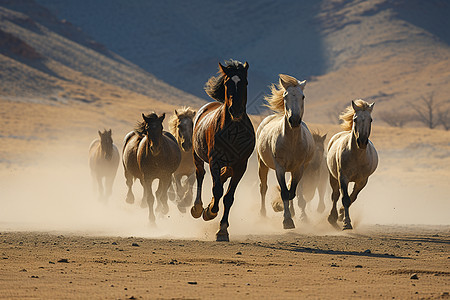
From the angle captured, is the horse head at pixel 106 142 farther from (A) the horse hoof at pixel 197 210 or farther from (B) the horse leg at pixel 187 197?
(A) the horse hoof at pixel 197 210

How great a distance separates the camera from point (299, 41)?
12975cm

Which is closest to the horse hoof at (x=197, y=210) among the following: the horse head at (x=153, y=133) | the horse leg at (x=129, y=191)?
the horse head at (x=153, y=133)

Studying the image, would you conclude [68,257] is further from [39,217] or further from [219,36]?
[219,36]

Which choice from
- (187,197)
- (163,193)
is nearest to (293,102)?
(163,193)

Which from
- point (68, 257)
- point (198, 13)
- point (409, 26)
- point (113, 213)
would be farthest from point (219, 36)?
point (68, 257)

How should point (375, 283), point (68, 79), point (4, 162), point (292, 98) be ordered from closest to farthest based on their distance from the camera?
1. point (375, 283)
2. point (292, 98)
3. point (4, 162)
4. point (68, 79)

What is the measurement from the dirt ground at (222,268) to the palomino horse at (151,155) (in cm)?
316

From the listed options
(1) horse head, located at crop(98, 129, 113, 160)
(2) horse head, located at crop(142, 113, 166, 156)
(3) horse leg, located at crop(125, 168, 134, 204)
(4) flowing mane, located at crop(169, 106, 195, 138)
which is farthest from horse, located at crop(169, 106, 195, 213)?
(1) horse head, located at crop(98, 129, 113, 160)

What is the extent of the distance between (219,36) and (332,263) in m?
133

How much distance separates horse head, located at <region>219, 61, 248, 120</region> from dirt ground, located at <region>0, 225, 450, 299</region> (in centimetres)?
190

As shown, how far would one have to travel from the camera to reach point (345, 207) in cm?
1408

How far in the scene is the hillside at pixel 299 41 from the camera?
10656cm

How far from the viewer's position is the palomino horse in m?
14.9

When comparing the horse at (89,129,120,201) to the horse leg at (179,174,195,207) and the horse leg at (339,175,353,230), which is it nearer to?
the horse leg at (179,174,195,207)
